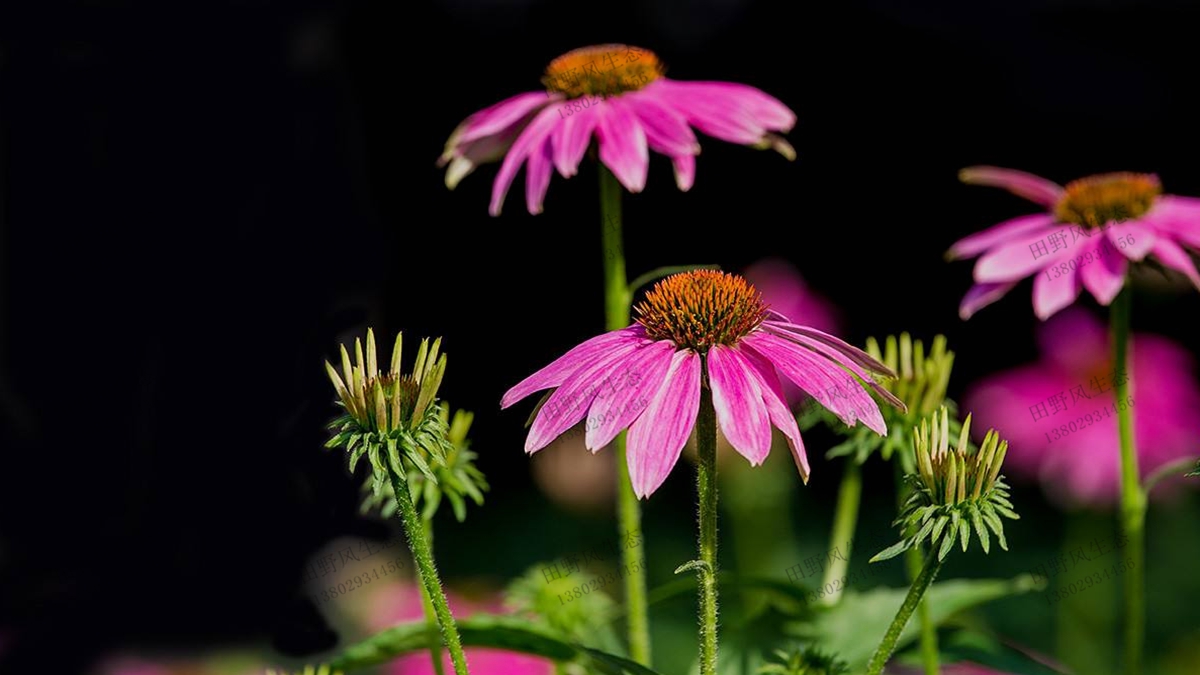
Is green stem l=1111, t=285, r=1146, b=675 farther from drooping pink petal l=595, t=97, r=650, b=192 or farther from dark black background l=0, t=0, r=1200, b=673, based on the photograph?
dark black background l=0, t=0, r=1200, b=673

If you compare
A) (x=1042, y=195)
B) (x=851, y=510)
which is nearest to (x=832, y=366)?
(x=851, y=510)

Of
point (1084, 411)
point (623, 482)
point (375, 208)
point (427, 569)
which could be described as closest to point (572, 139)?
point (623, 482)

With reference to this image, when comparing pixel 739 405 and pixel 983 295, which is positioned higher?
pixel 983 295

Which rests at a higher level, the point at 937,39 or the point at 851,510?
the point at 937,39

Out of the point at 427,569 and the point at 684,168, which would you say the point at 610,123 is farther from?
the point at 427,569

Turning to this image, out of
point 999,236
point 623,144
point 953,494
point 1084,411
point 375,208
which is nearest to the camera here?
point 953,494

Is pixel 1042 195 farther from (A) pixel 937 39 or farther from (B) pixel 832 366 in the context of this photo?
(A) pixel 937 39
